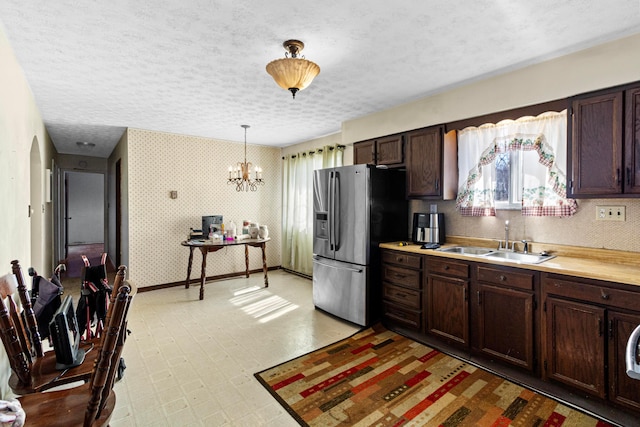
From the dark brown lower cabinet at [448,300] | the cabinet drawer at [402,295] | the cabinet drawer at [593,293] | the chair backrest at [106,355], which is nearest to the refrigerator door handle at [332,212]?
the cabinet drawer at [402,295]

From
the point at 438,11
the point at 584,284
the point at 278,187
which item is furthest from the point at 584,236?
the point at 278,187

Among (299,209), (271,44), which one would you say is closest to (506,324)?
(271,44)

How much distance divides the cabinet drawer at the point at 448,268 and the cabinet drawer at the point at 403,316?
49 cm

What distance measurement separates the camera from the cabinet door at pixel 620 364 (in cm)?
192


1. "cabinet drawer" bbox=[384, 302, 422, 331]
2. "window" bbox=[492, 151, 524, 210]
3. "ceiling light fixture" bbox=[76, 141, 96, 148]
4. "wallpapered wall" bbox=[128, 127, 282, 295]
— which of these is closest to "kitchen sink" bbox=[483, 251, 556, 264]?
"window" bbox=[492, 151, 524, 210]

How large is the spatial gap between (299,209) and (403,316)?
118 inches

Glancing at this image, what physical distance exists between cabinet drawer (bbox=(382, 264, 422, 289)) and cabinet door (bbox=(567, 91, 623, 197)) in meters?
1.42

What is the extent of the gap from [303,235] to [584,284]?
4.13 m

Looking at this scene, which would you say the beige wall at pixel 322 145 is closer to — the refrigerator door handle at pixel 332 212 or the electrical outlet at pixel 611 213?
the refrigerator door handle at pixel 332 212

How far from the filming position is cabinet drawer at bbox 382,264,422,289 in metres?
3.14

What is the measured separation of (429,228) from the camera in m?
3.45

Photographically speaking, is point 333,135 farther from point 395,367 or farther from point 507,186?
point 395,367

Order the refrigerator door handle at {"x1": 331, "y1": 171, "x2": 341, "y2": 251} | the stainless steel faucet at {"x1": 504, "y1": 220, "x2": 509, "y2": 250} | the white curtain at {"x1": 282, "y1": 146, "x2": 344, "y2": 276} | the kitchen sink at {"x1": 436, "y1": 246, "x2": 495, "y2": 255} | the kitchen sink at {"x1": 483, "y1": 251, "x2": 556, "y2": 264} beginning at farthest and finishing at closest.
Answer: the white curtain at {"x1": 282, "y1": 146, "x2": 344, "y2": 276}
the refrigerator door handle at {"x1": 331, "y1": 171, "x2": 341, "y2": 251}
the kitchen sink at {"x1": 436, "y1": 246, "x2": 495, "y2": 255}
the stainless steel faucet at {"x1": 504, "y1": 220, "x2": 509, "y2": 250}
the kitchen sink at {"x1": 483, "y1": 251, "x2": 556, "y2": 264}

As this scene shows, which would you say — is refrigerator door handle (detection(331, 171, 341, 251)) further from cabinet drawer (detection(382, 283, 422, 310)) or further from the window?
the window
